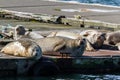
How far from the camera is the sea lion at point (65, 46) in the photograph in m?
18.0

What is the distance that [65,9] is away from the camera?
3145cm

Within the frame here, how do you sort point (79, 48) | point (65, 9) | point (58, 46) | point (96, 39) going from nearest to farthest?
point (58, 46), point (79, 48), point (96, 39), point (65, 9)

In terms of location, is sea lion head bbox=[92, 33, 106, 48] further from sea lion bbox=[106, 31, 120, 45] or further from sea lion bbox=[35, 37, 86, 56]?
sea lion bbox=[35, 37, 86, 56]

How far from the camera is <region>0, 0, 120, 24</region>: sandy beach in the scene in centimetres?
2855

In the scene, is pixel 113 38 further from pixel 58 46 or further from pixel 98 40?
pixel 58 46

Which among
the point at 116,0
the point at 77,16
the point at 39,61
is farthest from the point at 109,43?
the point at 116,0

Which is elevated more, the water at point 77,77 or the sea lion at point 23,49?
the sea lion at point 23,49

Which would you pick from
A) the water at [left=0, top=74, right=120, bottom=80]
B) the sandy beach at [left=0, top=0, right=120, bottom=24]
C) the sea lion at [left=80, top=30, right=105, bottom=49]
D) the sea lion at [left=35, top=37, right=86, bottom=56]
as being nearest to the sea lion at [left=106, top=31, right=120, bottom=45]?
the sea lion at [left=80, top=30, right=105, bottom=49]

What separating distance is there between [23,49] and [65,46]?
1.47 metres

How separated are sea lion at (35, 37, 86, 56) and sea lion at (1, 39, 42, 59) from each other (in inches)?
26.2

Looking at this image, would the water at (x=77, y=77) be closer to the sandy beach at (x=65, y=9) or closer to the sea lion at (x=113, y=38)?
the sea lion at (x=113, y=38)

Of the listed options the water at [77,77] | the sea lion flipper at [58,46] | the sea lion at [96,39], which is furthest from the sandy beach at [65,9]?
the water at [77,77]

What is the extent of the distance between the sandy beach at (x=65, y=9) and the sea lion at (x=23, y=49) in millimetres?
9892

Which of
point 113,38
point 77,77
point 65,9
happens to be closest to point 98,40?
point 113,38
